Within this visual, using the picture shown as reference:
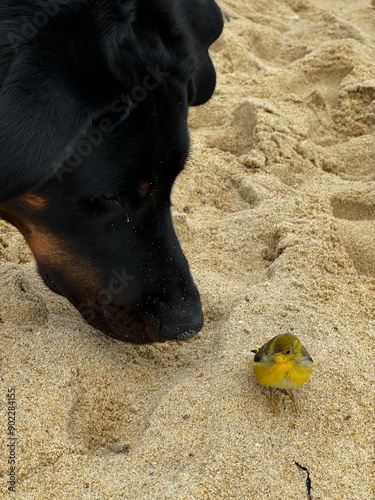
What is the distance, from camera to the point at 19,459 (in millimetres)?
2676

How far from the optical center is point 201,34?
360cm

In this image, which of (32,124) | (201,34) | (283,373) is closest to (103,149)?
(32,124)

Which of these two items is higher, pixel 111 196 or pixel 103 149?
pixel 103 149

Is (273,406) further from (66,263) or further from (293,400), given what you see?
(66,263)

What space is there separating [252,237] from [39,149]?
81.8 inches

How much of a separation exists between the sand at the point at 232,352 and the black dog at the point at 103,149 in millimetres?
281

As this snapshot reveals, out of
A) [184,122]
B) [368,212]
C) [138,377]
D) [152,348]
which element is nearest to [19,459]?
[138,377]

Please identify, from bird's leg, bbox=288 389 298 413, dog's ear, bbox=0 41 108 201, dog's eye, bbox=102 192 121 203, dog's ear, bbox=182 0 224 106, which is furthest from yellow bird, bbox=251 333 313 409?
dog's ear, bbox=182 0 224 106

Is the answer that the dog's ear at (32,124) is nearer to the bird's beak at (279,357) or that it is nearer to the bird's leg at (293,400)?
the bird's beak at (279,357)

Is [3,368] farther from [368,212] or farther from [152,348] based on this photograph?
[368,212]

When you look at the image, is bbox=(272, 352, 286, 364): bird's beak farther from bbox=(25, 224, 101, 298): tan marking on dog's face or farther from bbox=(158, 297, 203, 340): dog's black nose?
bbox=(25, 224, 101, 298): tan marking on dog's face

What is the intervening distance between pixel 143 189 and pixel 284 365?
0.99 metres

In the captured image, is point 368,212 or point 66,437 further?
point 368,212

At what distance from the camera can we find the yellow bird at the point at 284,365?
2857 millimetres
